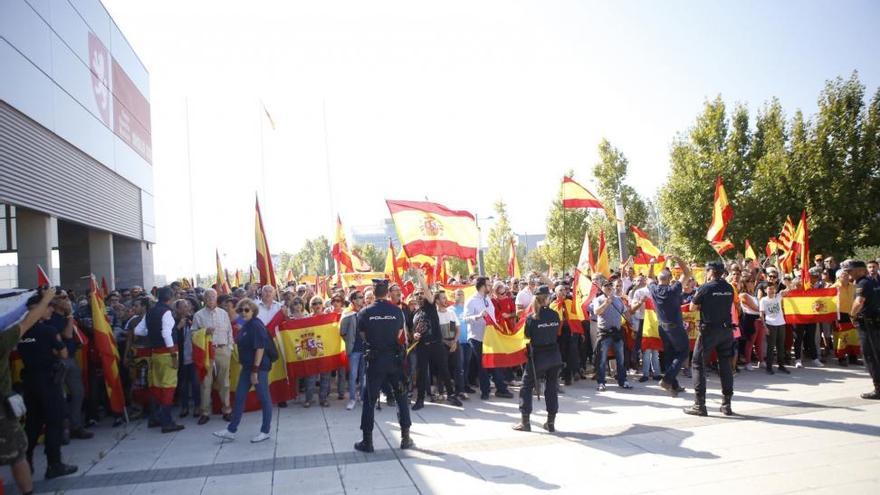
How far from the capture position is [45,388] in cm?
662

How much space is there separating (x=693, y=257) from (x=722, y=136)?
6933 millimetres

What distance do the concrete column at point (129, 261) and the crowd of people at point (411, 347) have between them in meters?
16.4

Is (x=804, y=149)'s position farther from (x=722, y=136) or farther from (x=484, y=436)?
(x=484, y=436)

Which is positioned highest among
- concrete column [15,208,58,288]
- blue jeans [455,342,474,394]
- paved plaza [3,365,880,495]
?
concrete column [15,208,58,288]

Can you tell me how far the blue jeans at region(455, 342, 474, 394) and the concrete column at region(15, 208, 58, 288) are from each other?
Result: 13565 mm

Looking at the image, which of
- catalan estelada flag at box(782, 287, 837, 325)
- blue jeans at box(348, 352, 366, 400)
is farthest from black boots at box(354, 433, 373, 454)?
catalan estelada flag at box(782, 287, 837, 325)

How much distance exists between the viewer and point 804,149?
25.3m

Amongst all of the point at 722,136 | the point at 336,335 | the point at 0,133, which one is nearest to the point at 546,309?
the point at 336,335

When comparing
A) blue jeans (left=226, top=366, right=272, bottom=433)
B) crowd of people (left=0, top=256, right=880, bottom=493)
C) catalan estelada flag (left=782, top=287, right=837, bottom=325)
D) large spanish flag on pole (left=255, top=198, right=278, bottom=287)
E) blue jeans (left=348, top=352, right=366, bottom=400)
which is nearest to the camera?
crowd of people (left=0, top=256, right=880, bottom=493)

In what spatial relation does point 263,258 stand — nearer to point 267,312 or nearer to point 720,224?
point 267,312

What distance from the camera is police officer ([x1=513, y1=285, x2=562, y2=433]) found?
7.71 metres

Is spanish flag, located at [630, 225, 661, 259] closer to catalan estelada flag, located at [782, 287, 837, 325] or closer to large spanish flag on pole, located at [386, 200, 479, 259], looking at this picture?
catalan estelada flag, located at [782, 287, 837, 325]

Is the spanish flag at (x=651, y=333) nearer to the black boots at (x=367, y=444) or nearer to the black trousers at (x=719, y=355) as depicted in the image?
the black trousers at (x=719, y=355)

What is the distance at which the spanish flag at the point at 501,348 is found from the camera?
1023 cm
